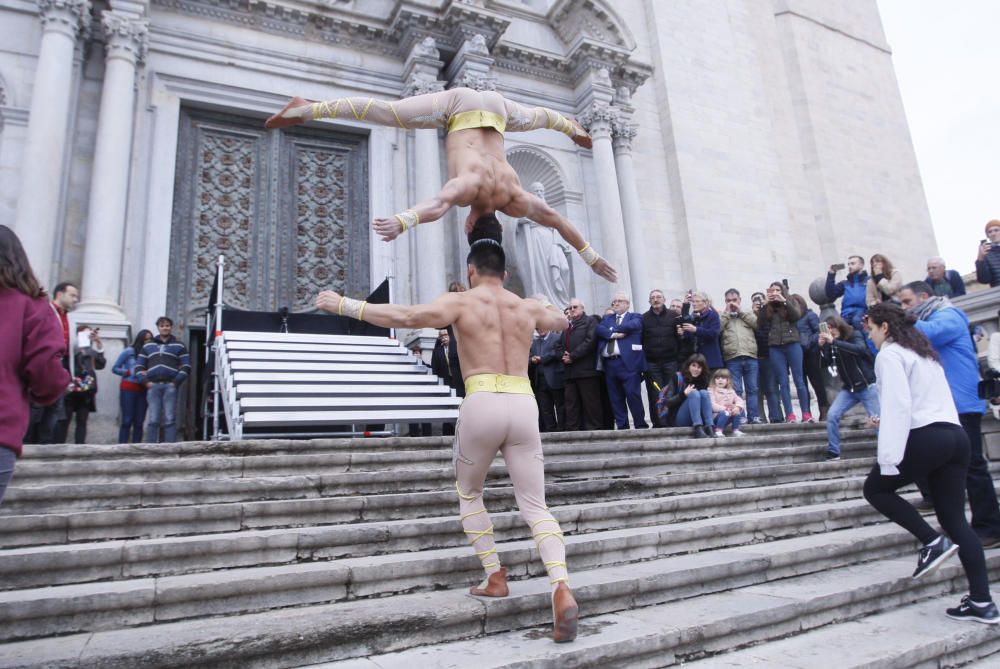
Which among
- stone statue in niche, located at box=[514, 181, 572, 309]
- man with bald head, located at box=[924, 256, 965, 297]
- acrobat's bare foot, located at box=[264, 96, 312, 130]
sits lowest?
man with bald head, located at box=[924, 256, 965, 297]

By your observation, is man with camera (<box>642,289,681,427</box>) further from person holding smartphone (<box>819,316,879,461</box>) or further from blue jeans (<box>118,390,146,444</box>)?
blue jeans (<box>118,390,146,444</box>)

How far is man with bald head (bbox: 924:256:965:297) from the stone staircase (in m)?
4.52

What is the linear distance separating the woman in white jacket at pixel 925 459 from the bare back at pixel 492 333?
2.33m

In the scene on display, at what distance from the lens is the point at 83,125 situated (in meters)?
10.2

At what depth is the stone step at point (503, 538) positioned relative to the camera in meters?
3.55

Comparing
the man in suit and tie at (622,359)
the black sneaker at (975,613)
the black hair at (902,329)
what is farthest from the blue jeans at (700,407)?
the black sneaker at (975,613)

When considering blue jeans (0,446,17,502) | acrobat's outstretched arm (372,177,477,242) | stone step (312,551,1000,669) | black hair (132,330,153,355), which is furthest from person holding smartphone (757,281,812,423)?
blue jeans (0,446,17,502)

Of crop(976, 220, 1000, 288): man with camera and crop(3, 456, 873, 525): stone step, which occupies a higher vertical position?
crop(976, 220, 1000, 288): man with camera

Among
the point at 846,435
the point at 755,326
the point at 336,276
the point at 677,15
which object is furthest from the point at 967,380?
the point at 677,15

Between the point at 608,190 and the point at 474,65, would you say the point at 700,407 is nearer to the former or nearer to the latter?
the point at 608,190

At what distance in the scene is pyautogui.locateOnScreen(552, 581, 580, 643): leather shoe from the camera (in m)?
3.10

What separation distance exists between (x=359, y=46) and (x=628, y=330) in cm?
779

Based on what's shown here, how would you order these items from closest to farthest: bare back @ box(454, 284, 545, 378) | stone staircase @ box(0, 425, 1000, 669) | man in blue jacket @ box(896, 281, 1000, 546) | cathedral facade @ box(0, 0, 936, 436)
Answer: stone staircase @ box(0, 425, 1000, 669), bare back @ box(454, 284, 545, 378), man in blue jacket @ box(896, 281, 1000, 546), cathedral facade @ box(0, 0, 936, 436)

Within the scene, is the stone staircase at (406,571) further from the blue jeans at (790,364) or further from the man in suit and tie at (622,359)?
the blue jeans at (790,364)
